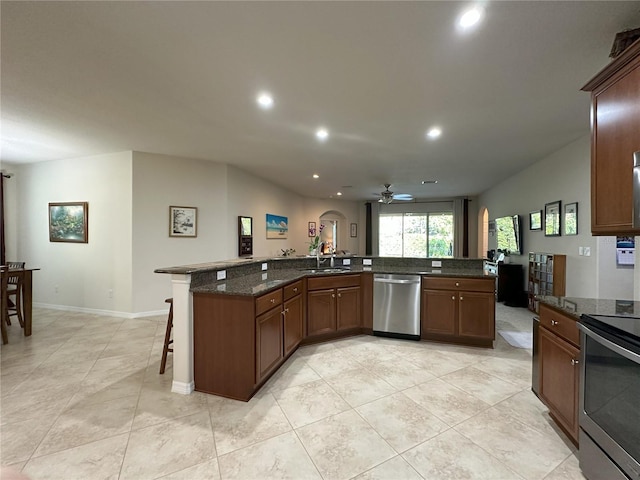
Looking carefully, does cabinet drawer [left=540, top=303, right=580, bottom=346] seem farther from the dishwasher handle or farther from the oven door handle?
the dishwasher handle

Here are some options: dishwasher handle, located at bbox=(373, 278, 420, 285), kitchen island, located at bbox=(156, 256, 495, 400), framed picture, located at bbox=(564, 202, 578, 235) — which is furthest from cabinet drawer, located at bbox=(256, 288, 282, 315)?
framed picture, located at bbox=(564, 202, 578, 235)

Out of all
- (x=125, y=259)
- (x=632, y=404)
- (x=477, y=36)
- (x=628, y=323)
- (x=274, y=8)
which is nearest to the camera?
(x=632, y=404)

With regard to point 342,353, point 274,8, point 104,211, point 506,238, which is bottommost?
point 342,353

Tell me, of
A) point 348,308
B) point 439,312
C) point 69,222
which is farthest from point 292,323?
point 69,222

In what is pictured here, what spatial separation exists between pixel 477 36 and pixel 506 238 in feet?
18.5

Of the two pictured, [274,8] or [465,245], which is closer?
[274,8]

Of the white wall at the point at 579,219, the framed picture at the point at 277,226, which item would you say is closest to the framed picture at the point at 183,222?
the framed picture at the point at 277,226

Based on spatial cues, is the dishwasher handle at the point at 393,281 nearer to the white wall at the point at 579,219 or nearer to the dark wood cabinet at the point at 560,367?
the dark wood cabinet at the point at 560,367

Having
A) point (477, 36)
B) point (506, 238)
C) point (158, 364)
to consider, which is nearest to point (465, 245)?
point (506, 238)

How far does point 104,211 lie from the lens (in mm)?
4629

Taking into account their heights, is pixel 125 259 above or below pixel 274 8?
below

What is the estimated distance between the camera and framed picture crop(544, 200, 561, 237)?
167 inches

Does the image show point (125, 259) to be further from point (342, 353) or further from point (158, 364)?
point (342, 353)

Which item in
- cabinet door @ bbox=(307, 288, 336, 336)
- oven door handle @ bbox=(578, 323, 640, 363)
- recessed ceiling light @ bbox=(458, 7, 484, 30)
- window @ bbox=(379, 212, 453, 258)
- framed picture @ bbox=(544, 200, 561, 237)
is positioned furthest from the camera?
window @ bbox=(379, 212, 453, 258)
